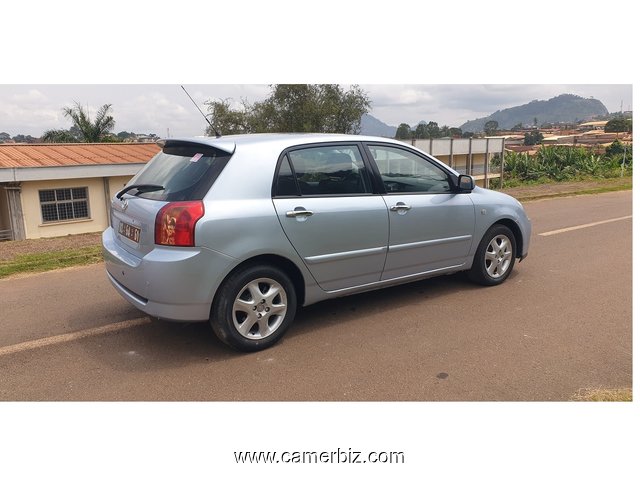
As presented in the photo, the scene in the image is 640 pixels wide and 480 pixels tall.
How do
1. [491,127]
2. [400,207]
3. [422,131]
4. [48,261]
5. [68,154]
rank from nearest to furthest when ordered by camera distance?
[400,207] < [48,261] < [68,154] < [422,131] < [491,127]

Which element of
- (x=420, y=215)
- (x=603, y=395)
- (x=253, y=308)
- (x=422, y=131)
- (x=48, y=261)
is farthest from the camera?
(x=422, y=131)

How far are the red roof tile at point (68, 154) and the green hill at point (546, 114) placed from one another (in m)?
34.1

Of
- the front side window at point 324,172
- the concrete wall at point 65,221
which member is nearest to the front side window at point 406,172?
the front side window at point 324,172

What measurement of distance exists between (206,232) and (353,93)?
4161 cm

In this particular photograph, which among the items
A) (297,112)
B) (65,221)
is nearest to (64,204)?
(65,221)

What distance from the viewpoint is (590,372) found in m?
3.57

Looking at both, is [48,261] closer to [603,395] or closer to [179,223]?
[179,223]

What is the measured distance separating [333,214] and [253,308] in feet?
3.32

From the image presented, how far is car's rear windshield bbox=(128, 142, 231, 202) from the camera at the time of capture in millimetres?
3725

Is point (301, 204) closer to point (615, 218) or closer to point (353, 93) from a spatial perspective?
point (615, 218)

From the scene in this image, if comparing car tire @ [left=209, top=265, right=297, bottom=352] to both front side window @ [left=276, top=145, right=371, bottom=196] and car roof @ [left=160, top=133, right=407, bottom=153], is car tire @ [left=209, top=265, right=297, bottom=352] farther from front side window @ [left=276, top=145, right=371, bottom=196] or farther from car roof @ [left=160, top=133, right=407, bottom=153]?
car roof @ [left=160, top=133, right=407, bottom=153]

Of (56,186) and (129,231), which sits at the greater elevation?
(129,231)

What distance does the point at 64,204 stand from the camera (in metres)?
26.2

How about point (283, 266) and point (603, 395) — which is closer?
point (603, 395)
